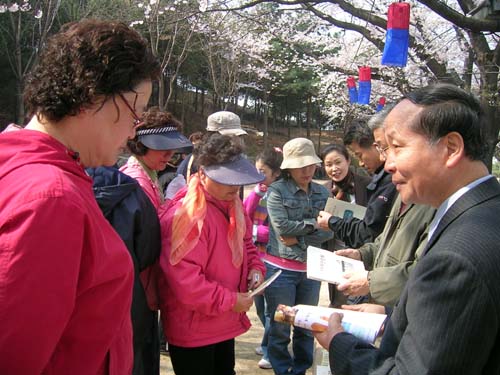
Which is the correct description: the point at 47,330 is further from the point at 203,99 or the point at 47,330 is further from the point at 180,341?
the point at 203,99

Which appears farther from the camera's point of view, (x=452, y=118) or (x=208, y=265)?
(x=208, y=265)

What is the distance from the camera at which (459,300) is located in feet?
3.26

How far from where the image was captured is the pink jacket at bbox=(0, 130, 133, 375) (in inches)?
34.9

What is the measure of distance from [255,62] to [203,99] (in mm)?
8683

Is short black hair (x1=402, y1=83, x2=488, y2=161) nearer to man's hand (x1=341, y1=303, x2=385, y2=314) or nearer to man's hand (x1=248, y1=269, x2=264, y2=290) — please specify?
man's hand (x1=341, y1=303, x2=385, y2=314)

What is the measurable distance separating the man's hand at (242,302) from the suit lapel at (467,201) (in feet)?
4.29

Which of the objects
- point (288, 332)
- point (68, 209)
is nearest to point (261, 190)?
point (288, 332)

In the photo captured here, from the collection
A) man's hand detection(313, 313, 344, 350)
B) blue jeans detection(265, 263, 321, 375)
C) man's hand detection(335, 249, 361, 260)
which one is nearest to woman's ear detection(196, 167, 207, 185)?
man's hand detection(335, 249, 361, 260)

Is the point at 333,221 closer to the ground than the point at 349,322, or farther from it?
closer to the ground

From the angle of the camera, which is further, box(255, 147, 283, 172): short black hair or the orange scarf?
box(255, 147, 283, 172): short black hair

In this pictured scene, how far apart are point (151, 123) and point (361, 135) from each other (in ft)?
4.85

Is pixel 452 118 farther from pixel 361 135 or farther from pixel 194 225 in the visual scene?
pixel 361 135

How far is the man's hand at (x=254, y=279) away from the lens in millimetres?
2543

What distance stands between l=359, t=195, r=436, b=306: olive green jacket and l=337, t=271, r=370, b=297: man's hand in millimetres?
54
